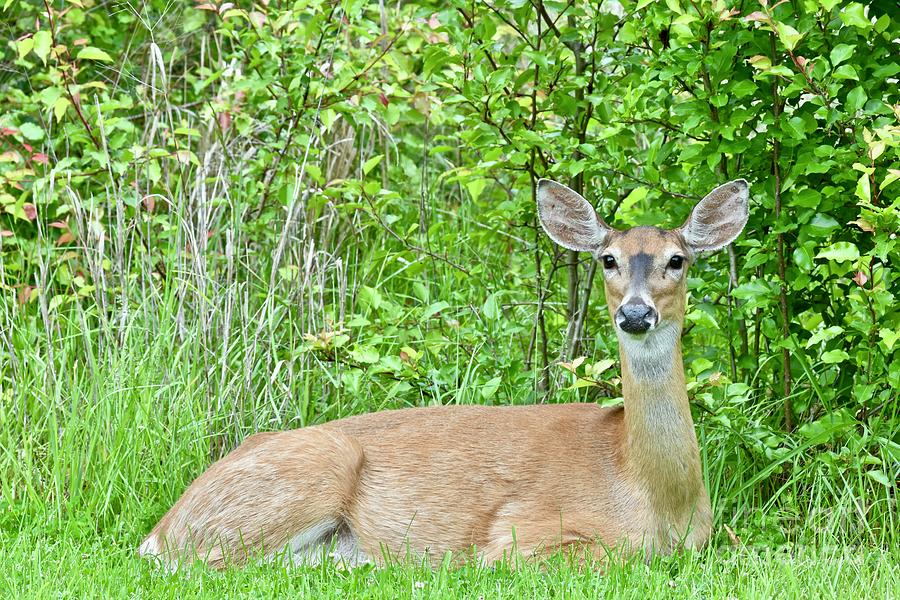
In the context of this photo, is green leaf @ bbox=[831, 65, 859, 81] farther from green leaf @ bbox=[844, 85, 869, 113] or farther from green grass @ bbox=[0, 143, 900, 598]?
green grass @ bbox=[0, 143, 900, 598]

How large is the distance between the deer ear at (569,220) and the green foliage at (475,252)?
28cm

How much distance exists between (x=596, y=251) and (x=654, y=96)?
0.75m

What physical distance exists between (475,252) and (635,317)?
2661 mm

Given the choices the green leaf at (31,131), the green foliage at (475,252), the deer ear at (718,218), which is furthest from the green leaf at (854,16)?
the green leaf at (31,131)

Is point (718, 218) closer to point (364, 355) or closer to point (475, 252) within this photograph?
point (364, 355)

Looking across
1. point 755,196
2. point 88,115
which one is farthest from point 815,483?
point 88,115

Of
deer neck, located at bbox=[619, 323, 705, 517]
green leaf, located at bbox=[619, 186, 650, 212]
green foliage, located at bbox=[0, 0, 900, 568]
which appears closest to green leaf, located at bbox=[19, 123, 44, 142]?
green foliage, located at bbox=[0, 0, 900, 568]

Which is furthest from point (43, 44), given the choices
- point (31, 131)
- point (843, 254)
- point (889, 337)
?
point (889, 337)

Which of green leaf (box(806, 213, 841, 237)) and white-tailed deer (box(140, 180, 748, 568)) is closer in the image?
white-tailed deer (box(140, 180, 748, 568))

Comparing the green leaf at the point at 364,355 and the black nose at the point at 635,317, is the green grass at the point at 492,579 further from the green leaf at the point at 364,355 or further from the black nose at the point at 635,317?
the green leaf at the point at 364,355

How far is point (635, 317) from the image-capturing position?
4.25m

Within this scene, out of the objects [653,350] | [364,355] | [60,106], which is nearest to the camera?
[653,350]

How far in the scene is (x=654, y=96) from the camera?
525 cm

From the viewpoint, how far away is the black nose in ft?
13.9
